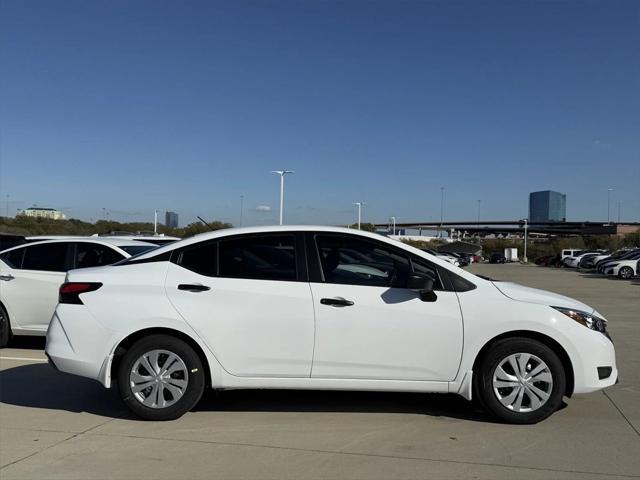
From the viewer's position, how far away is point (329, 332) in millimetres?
5043

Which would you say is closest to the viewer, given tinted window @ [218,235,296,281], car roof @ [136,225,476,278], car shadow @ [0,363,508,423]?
tinted window @ [218,235,296,281]

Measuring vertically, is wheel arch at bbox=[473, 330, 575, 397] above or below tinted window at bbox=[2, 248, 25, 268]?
below

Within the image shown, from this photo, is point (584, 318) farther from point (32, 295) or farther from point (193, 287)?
point (32, 295)

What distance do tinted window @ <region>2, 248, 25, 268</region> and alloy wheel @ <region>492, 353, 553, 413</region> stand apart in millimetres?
6912

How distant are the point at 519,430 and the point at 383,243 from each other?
6.39 ft

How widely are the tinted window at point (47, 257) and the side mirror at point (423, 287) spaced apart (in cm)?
563

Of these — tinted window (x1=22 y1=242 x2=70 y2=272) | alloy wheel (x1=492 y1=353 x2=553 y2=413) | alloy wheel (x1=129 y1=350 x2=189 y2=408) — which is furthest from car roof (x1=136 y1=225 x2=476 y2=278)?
tinted window (x1=22 y1=242 x2=70 y2=272)

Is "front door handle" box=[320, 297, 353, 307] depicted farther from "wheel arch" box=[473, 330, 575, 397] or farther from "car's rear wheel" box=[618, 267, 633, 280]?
"car's rear wheel" box=[618, 267, 633, 280]

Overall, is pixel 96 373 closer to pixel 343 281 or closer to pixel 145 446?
pixel 145 446

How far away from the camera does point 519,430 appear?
4.96 meters

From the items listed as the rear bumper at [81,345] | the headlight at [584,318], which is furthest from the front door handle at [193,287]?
the headlight at [584,318]

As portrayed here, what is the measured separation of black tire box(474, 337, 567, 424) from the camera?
5016 mm

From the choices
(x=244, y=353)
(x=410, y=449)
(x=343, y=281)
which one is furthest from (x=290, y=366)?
(x=410, y=449)

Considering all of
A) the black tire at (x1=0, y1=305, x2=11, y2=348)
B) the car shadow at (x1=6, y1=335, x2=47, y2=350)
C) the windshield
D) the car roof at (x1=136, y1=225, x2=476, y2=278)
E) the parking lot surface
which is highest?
the car roof at (x1=136, y1=225, x2=476, y2=278)
